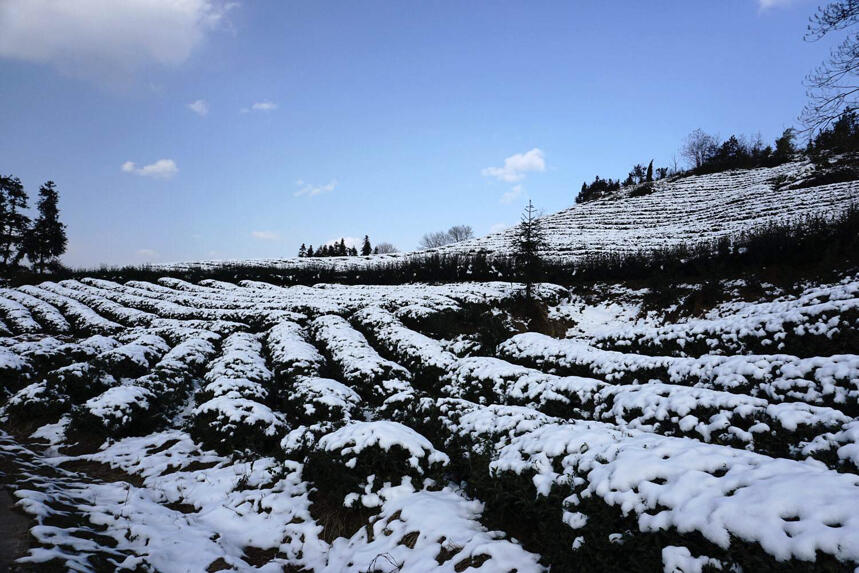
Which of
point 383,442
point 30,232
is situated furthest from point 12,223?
point 383,442

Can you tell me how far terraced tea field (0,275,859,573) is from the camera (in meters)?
3.19

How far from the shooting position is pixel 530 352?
12500 millimetres

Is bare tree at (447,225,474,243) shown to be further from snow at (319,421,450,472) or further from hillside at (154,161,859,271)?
snow at (319,421,450,472)

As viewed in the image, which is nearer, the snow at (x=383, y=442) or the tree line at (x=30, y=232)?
the snow at (x=383, y=442)

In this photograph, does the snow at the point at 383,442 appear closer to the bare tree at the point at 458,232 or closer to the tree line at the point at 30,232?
the tree line at the point at 30,232

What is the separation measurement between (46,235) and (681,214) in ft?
292

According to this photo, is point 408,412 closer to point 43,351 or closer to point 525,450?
point 525,450

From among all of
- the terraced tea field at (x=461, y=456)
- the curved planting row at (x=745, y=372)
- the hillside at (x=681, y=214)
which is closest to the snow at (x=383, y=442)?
the terraced tea field at (x=461, y=456)

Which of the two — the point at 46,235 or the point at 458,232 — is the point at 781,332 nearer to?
the point at 46,235

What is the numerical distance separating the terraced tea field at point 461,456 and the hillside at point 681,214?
23.0m

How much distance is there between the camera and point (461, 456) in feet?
19.3

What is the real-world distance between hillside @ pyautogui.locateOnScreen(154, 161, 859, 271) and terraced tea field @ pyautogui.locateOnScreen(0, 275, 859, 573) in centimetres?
2303

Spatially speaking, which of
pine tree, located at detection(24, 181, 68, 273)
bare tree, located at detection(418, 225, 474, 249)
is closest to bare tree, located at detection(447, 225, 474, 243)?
bare tree, located at detection(418, 225, 474, 249)

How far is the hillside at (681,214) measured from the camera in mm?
35719
